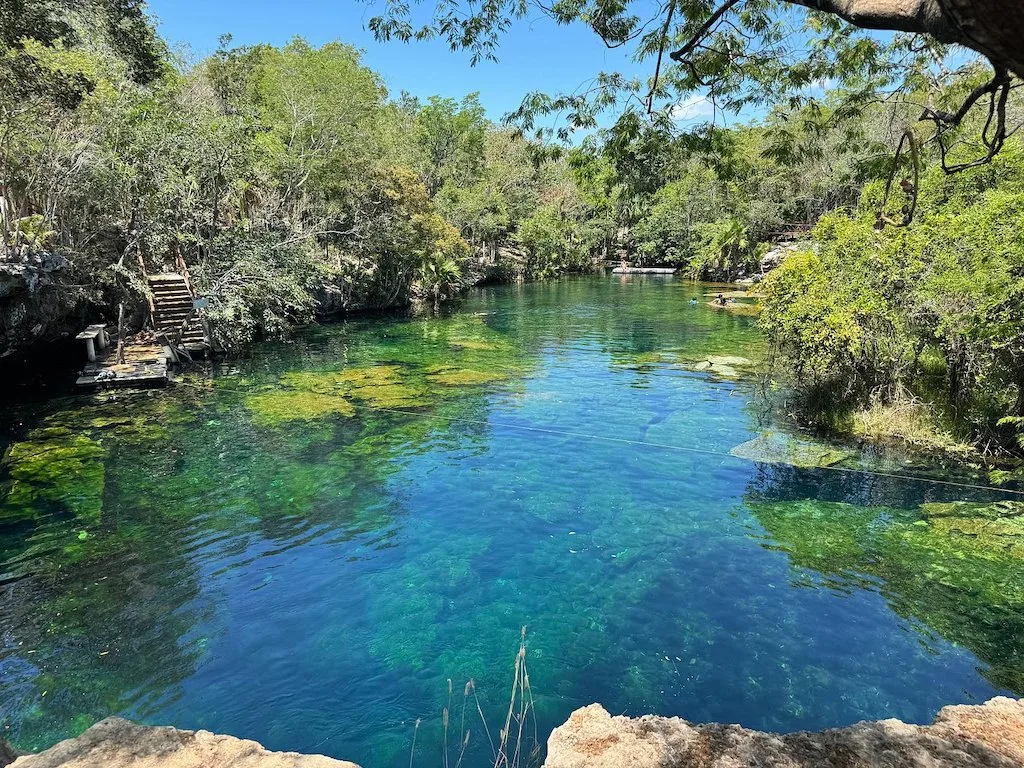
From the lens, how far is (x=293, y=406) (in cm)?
1661

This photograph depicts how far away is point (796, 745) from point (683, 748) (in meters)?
0.69

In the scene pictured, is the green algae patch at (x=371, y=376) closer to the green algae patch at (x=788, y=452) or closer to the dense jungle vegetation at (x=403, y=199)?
the dense jungle vegetation at (x=403, y=199)

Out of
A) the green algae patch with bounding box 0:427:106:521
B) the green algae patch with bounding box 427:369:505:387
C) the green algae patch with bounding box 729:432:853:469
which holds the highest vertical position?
the green algae patch with bounding box 427:369:505:387

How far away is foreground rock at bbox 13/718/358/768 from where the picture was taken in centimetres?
354

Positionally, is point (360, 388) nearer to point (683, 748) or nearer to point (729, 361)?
point (729, 361)

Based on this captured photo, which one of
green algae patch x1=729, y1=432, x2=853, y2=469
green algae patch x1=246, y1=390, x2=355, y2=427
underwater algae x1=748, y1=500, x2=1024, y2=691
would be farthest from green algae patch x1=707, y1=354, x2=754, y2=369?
green algae patch x1=246, y1=390, x2=355, y2=427

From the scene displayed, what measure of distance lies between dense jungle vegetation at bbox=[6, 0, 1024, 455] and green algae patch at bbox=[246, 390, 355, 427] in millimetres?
5757

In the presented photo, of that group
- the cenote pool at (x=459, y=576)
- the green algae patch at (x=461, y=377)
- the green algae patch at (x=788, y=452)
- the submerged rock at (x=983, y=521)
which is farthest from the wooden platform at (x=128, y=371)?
the submerged rock at (x=983, y=521)

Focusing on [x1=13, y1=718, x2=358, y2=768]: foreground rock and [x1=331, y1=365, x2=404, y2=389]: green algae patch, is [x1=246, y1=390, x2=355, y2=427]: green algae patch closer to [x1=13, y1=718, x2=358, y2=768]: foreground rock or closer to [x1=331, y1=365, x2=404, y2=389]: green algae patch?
[x1=331, y1=365, x2=404, y2=389]: green algae patch

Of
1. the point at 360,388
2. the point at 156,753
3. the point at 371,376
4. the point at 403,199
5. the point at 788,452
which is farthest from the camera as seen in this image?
the point at 403,199

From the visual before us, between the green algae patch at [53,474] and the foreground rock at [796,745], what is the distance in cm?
953

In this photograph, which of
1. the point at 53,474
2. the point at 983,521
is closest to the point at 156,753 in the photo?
the point at 53,474

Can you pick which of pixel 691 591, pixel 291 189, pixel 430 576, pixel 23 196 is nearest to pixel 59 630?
pixel 430 576

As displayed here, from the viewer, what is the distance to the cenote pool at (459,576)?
6.27 m
